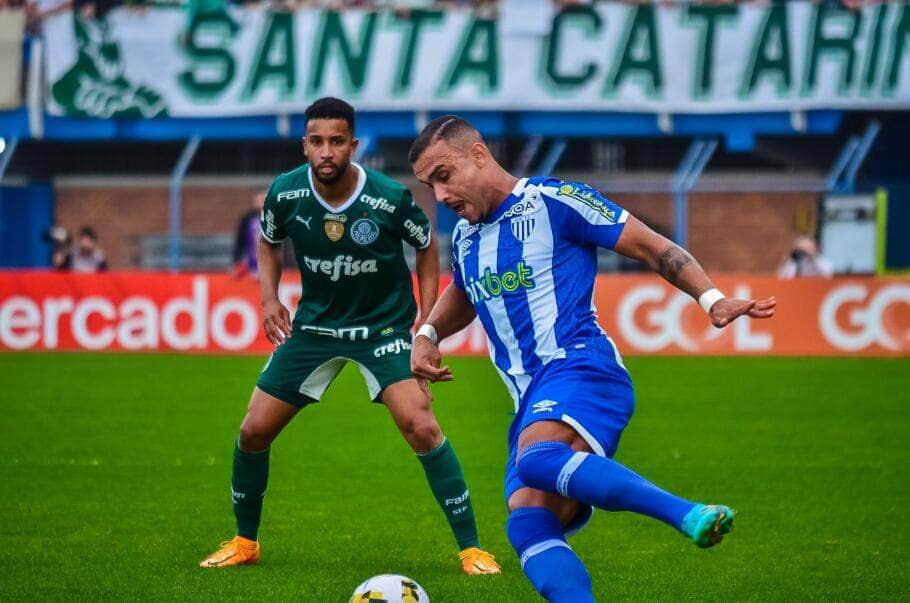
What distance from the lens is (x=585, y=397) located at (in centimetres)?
541

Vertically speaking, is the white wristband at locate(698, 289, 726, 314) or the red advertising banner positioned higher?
the white wristband at locate(698, 289, 726, 314)

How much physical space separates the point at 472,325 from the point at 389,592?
41.4ft

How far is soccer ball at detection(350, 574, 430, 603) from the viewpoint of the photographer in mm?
6102

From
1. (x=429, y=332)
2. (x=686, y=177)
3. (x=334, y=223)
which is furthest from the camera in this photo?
(x=686, y=177)

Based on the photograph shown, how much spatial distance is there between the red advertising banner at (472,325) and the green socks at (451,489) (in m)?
11.4

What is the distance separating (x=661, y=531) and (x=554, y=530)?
3.11 metres

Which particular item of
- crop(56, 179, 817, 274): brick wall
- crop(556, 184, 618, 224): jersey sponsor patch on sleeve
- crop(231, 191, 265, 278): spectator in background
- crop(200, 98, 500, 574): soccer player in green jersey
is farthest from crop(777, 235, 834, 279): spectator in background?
crop(556, 184, 618, 224): jersey sponsor patch on sleeve

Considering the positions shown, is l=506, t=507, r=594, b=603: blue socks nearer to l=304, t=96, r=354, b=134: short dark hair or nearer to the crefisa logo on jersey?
the crefisa logo on jersey

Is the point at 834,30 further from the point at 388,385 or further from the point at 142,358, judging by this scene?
the point at 388,385

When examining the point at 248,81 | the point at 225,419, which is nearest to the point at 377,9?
the point at 248,81

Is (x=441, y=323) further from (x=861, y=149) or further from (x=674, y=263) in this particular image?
(x=861, y=149)

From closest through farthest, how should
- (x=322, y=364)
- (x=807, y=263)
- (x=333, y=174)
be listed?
(x=333, y=174), (x=322, y=364), (x=807, y=263)

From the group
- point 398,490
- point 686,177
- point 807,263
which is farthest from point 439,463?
point 686,177

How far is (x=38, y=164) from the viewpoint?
92.4ft
